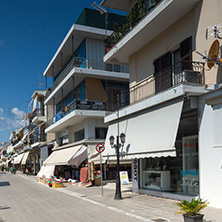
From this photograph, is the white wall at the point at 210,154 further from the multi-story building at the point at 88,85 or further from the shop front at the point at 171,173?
the multi-story building at the point at 88,85

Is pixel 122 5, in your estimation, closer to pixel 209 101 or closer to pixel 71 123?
pixel 209 101

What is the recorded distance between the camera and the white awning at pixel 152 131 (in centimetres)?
1159

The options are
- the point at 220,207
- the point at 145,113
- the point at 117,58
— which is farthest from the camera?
the point at 117,58

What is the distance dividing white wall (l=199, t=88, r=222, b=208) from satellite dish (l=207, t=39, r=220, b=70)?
4.49 feet

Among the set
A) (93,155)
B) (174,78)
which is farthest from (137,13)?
(93,155)

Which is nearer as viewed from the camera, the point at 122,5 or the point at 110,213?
the point at 110,213

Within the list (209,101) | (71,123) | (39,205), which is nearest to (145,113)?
(209,101)

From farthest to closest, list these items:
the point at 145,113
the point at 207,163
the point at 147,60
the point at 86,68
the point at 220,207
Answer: the point at 86,68 < the point at 147,60 < the point at 145,113 < the point at 207,163 < the point at 220,207

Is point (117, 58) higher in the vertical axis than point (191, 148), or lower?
higher

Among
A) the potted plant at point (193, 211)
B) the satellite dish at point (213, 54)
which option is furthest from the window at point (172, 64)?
the potted plant at point (193, 211)

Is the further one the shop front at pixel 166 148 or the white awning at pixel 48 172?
the white awning at pixel 48 172

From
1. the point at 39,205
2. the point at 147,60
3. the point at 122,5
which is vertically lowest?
the point at 39,205

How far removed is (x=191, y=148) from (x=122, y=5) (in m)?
10.4

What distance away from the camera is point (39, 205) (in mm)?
13336
